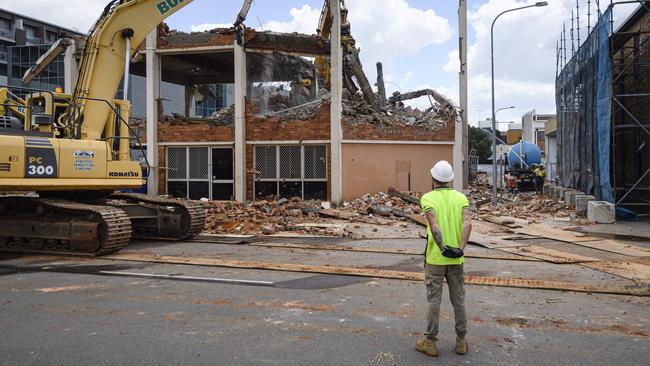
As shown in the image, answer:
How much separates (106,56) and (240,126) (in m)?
9.26

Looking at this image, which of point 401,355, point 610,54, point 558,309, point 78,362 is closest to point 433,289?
point 401,355

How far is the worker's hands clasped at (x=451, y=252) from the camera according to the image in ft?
15.7

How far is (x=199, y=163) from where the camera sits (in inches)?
850

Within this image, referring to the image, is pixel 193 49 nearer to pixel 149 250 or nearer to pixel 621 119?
pixel 149 250

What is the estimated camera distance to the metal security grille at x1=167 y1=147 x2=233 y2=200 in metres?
21.2

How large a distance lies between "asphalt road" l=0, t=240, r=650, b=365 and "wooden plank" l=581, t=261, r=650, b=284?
1.57m

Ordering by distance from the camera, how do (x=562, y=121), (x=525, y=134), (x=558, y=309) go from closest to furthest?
(x=558, y=309) → (x=562, y=121) → (x=525, y=134)

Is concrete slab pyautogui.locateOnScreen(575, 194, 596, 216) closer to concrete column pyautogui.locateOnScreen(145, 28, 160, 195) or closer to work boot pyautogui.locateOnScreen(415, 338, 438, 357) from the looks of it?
work boot pyautogui.locateOnScreen(415, 338, 438, 357)

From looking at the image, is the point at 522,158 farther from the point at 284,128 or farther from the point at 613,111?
the point at 284,128

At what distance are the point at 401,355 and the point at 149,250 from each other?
301 inches

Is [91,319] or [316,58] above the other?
[316,58]

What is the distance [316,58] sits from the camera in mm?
22750

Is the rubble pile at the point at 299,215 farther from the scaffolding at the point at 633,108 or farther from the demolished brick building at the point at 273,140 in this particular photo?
the scaffolding at the point at 633,108

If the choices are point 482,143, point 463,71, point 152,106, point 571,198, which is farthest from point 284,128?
point 482,143
